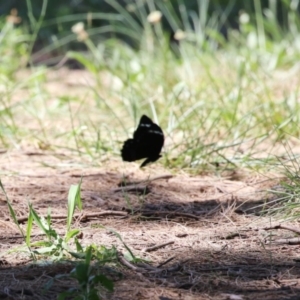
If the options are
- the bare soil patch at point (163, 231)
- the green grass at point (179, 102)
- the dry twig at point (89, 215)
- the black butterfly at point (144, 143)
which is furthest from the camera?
the green grass at point (179, 102)

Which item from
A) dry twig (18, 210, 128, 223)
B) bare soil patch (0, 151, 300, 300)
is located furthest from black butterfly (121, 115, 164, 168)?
dry twig (18, 210, 128, 223)

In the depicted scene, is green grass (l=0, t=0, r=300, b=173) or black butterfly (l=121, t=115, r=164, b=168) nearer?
black butterfly (l=121, t=115, r=164, b=168)

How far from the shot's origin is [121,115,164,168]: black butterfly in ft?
10.5

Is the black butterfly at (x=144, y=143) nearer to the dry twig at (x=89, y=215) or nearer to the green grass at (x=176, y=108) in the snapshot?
the green grass at (x=176, y=108)

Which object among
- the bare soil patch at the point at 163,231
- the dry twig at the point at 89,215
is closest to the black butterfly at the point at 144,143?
the bare soil patch at the point at 163,231

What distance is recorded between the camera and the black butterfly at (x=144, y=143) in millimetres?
3213

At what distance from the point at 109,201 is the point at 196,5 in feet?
15.4

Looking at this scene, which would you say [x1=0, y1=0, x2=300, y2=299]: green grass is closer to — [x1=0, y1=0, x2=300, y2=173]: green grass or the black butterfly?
[x1=0, y1=0, x2=300, y2=173]: green grass

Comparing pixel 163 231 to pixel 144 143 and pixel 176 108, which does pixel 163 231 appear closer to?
pixel 144 143

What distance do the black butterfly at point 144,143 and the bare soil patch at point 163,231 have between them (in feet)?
0.29

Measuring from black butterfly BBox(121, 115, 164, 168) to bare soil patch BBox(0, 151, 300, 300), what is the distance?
89 mm

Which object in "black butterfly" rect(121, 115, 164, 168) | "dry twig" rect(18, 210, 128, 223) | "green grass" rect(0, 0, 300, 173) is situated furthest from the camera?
"green grass" rect(0, 0, 300, 173)

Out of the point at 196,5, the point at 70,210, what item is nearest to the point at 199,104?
the point at 70,210

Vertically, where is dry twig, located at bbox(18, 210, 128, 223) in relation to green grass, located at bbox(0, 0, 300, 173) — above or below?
above
